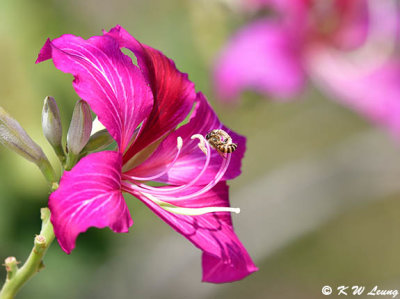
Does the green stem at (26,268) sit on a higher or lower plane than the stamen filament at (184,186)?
lower

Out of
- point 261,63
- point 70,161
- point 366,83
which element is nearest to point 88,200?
point 70,161

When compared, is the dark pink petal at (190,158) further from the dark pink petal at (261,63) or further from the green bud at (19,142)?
the dark pink petal at (261,63)

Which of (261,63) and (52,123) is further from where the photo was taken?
(261,63)

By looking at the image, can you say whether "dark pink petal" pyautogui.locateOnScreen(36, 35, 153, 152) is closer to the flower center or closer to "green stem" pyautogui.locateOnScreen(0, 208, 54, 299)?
the flower center

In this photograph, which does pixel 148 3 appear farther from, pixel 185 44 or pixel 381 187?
pixel 381 187

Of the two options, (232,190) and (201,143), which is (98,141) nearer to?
(201,143)

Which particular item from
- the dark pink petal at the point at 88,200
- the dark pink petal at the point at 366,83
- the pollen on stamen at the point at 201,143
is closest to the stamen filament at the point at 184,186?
the pollen on stamen at the point at 201,143
